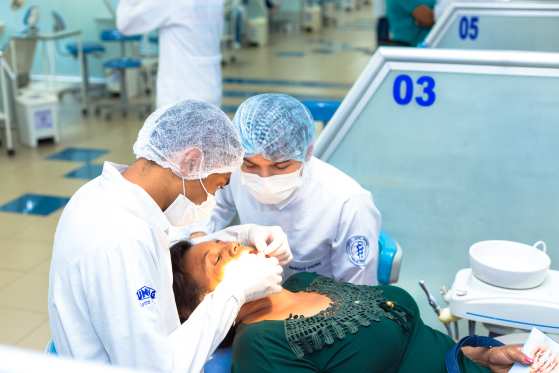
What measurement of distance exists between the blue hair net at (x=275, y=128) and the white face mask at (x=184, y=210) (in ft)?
1.21

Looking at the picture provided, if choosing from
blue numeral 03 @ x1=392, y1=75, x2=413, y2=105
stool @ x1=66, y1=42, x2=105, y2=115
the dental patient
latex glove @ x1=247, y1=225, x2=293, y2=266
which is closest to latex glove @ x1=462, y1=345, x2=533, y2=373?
the dental patient

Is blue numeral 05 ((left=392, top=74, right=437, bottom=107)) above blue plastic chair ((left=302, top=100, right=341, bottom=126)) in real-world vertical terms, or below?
above

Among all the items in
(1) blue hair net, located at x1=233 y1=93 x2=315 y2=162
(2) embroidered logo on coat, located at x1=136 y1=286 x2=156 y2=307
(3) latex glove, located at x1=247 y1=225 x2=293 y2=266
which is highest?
(1) blue hair net, located at x1=233 y1=93 x2=315 y2=162

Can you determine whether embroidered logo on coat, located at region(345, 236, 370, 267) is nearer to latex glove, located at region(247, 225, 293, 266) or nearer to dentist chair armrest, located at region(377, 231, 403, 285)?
dentist chair armrest, located at region(377, 231, 403, 285)

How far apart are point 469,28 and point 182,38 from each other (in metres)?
1.73

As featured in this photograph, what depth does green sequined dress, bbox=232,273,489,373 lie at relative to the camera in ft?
5.43

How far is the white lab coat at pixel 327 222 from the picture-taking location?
81.6 inches

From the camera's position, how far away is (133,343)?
53.0 inches

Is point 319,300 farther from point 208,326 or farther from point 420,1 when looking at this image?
point 420,1

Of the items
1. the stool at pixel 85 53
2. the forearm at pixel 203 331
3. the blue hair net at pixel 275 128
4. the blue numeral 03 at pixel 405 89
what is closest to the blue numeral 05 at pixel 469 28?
the blue numeral 03 at pixel 405 89

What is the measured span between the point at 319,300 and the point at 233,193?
1.98 feet

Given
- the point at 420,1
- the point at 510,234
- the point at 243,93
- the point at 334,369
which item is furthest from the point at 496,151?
the point at 243,93

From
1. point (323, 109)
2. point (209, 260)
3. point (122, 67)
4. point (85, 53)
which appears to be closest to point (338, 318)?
point (209, 260)

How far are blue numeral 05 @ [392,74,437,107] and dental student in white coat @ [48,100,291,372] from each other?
1.02 meters
